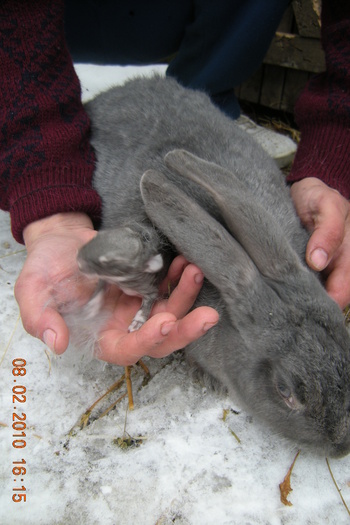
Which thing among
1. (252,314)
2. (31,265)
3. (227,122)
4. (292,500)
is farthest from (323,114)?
(292,500)

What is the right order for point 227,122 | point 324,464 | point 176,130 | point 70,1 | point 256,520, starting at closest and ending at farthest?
1. point 256,520
2. point 324,464
3. point 176,130
4. point 227,122
5. point 70,1

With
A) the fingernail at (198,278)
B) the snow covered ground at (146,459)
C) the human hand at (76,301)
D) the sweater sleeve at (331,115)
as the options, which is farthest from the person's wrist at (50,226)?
the sweater sleeve at (331,115)

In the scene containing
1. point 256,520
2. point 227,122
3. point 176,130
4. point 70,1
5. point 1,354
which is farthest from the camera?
point 70,1

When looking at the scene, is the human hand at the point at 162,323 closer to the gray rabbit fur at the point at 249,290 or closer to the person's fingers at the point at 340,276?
the gray rabbit fur at the point at 249,290

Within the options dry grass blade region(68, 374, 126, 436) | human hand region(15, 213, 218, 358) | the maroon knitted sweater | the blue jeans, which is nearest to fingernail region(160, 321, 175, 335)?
human hand region(15, 213, 218, 358)

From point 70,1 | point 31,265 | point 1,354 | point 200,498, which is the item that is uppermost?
point 70,1

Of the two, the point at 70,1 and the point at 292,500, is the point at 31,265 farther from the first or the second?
the point at 70,1
